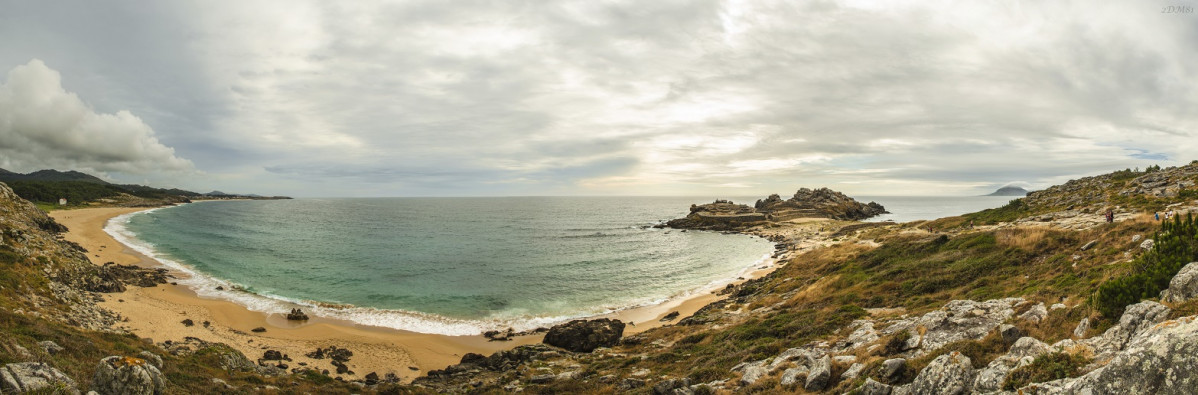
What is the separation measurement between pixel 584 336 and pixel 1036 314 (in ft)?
64.1

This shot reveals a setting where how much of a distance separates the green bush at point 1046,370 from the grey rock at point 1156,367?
0.74m

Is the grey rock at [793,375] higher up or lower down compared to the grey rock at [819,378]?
lower down

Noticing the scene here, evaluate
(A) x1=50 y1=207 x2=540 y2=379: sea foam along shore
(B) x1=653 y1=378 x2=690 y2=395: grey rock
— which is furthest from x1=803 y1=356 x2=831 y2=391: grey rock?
(A) x1=50 y1=207 x2=540 y2=379: sea foam along shore

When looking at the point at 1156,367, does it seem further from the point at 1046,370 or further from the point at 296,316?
the point at 296,316

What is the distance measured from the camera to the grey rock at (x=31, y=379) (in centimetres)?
934

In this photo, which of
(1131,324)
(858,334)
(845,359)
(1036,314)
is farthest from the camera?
(858,334)

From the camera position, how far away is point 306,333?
1160 inches

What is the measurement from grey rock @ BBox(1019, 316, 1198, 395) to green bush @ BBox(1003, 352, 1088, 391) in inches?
29.0

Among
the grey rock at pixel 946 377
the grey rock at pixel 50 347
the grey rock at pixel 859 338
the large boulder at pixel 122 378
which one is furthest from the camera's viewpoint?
the grey rock at pixel 859 338

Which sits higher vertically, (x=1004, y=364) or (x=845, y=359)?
(x=1004, y=364)

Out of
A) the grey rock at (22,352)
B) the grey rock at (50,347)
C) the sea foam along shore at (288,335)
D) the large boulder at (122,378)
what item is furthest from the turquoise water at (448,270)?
the grey rock at (22,352)

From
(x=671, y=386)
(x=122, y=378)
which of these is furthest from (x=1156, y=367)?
(x=122, y=378)

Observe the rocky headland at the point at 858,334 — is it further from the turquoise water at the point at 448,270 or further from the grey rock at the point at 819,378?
the turquoise water at the point at 448,270

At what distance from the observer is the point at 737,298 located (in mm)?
34594
